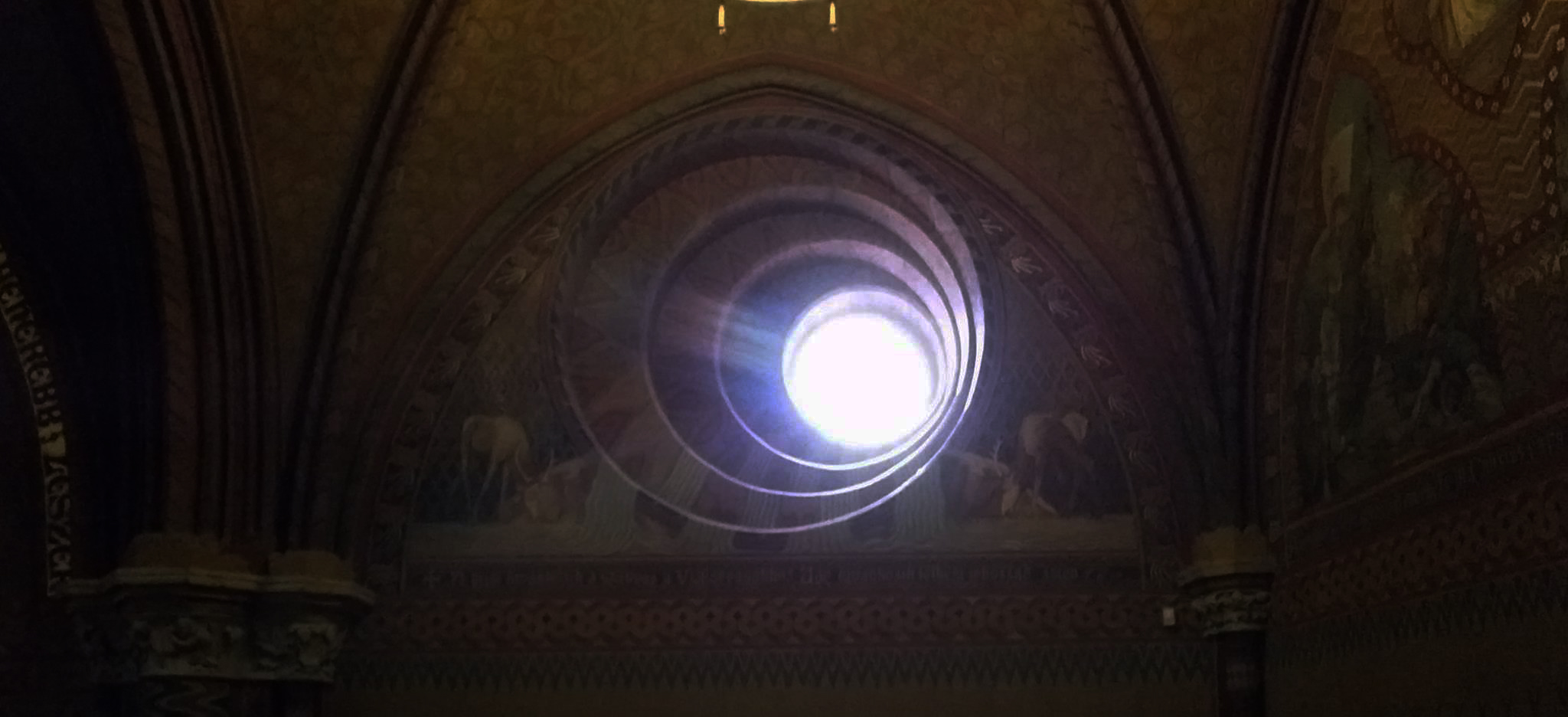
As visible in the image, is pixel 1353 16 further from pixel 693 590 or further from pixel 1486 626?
pixel 693 590

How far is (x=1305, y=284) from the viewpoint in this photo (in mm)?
8859

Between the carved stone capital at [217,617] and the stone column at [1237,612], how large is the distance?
5.00 m

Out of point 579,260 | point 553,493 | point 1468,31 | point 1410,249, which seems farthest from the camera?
point 579,260

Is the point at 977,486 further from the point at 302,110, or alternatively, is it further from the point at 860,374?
the point at 302,110

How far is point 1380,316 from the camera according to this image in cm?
796

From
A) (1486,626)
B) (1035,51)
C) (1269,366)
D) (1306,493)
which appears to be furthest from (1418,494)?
(1035,51)

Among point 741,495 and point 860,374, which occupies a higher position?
point 860,374

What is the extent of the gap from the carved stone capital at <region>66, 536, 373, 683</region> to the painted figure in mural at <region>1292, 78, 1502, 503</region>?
18.7 feet

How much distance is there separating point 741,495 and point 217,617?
10.4ft

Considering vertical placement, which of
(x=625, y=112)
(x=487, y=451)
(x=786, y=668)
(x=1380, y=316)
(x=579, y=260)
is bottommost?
(x=786, y=668)

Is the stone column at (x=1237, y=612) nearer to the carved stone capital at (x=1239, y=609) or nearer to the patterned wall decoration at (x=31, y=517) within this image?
the carved stone capital at (x=1239, y=609)

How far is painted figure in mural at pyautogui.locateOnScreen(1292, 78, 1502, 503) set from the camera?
712 cm

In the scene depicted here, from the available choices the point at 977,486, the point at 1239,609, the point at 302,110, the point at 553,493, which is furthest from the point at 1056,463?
the point at 302,110

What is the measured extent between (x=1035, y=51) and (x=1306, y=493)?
304 centimetres
